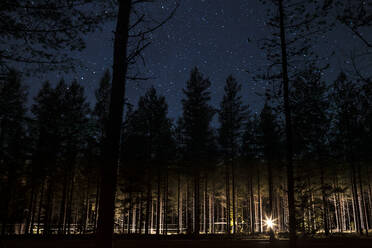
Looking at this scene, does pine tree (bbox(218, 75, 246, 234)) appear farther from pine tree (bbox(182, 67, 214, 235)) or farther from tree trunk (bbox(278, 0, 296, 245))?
tree trunk (bbox(278, 0, 296, 245))

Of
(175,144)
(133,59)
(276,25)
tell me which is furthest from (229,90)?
(133,59)

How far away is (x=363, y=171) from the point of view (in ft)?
98.5

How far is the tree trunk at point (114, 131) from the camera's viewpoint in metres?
5.29

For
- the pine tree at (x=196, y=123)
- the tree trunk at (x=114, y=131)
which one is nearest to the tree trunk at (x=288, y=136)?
the tree trunk at (x=114, y=131)

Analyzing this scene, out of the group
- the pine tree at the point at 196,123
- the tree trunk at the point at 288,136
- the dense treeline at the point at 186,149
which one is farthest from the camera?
the pine tree at the point at 196,123

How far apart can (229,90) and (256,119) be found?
5.96 m

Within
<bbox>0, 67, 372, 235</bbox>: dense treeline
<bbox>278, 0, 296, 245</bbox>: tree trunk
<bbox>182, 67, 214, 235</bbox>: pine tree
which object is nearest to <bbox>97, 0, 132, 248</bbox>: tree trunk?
<bbox>278, 0, 296, 245</bbox>: tree trunk

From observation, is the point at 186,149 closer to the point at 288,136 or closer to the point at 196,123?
the point at 196,123

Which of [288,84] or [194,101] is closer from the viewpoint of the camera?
[288,84]

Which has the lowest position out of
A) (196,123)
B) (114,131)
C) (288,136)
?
(114,131)

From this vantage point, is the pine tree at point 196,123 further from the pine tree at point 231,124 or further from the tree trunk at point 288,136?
the tree trunk at point 288,136

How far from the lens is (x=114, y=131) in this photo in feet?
18.8

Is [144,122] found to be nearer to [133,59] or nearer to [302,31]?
[302,31]

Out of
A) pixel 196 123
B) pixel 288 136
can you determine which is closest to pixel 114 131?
pixel 288 136
